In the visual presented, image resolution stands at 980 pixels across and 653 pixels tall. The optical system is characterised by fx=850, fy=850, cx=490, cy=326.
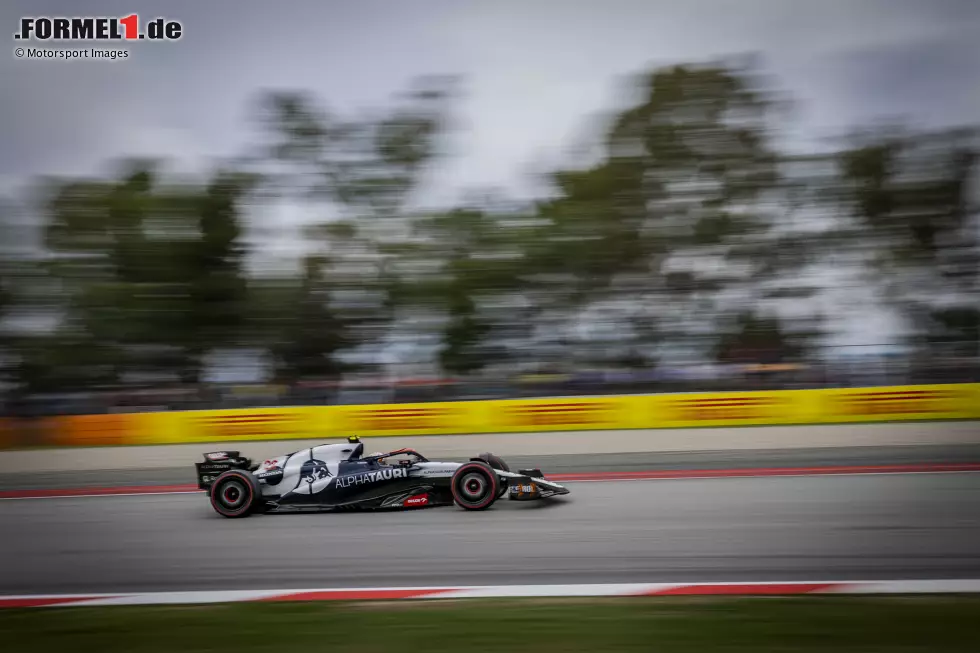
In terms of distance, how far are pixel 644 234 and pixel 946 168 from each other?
714cm

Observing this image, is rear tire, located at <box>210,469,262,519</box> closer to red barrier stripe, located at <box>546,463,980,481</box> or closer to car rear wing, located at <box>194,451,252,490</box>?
car rear wing, located at <box>194,451,252,490</box>

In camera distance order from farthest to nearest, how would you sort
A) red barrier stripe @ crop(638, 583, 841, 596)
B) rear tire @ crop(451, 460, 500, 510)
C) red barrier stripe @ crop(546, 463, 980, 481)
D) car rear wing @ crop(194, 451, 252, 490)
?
red barrier stripe @ crop(546, 463, 980, 481), car rear wing @ crop(194, 451, 252, 490), rear tire @ crop(451, 460, 500, 510), red barrier stripe @ crop(638, 583, 841, 596)

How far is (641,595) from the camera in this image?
5.73 meters

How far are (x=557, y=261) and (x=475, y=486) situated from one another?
36.9ft

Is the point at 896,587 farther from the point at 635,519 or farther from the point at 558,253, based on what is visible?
the point at 558,253

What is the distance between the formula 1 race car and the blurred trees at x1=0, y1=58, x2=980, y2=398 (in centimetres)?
891

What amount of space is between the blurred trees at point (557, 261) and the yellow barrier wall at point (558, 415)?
133 inches

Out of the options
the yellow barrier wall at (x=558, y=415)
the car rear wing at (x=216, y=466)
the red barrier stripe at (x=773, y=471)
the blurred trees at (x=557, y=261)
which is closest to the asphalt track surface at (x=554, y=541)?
the car rear wing at (x=216, y=466)

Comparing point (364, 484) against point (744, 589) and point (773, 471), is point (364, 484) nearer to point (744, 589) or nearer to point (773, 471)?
point (744, 589)

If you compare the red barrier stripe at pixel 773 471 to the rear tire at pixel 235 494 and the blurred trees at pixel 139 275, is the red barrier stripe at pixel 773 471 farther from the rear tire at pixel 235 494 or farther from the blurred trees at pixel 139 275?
the blurred trees at pixel 139 275

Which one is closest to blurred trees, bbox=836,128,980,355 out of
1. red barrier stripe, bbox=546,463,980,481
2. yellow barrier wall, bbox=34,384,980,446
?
yellow barrier wall, bbox=34,384,980,446

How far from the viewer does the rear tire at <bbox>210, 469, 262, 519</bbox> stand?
9047mm

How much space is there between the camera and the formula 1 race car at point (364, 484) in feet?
28.2

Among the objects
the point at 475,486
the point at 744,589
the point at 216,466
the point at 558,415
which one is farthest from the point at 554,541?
the point at 558,415
